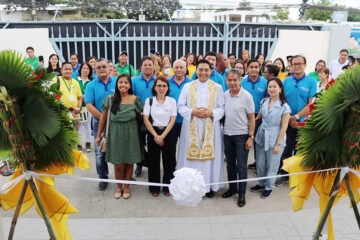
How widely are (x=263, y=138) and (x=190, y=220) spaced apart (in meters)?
1.53

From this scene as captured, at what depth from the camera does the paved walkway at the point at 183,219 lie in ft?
11.0

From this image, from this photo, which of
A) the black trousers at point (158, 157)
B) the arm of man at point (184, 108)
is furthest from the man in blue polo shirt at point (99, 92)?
the arm of man at point (184, 108)

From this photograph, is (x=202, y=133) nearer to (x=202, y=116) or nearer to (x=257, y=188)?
(x=202, y=116)

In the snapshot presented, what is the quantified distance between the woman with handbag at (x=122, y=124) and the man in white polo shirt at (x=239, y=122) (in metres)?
1.20

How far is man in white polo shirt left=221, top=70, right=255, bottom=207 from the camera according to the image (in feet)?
13.2

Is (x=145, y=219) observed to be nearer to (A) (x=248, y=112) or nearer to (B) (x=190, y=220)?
(B) (x=190, y=220)

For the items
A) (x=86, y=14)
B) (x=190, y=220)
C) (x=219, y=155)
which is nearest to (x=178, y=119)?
(x=219, y=155)

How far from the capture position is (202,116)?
409 centimetres

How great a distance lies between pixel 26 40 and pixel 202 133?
7.77 metres

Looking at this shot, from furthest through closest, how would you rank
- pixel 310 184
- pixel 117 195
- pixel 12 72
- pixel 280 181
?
pixel 280 181
pixel 117 195
pixel 310 184
pixel 12 72

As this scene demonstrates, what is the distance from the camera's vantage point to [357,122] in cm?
237

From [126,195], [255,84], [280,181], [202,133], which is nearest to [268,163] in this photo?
[280,181]

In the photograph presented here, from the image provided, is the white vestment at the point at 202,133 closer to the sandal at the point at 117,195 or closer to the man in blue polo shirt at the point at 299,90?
the sandal at the point at 117,195

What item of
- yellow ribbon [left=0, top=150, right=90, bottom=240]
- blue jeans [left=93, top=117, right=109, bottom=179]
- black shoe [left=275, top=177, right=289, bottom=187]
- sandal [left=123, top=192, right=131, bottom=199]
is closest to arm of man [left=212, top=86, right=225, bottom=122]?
black shoe [left=275, top=177, right=289, bottom=187]
